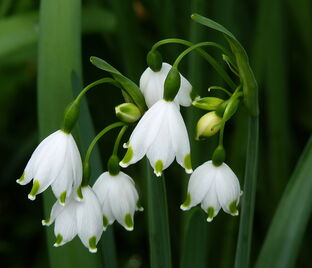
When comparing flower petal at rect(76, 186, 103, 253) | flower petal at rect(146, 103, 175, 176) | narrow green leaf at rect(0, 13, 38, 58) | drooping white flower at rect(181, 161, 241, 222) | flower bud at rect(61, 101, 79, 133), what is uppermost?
narrow green leaf at rect(0, 13, 38, 58)

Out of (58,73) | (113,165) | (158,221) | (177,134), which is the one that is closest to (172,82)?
(177,134)

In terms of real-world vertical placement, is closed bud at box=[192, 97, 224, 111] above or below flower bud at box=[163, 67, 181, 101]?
below

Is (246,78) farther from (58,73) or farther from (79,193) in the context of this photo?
(58,73)

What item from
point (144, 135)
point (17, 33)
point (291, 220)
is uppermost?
point (17, 33)

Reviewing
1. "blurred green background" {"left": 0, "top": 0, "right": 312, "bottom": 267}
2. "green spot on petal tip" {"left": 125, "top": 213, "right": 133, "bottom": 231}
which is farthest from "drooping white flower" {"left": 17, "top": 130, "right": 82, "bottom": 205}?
"blurred green background" {"left": 0, "top": 0, "right": 312, "bottom": 267}

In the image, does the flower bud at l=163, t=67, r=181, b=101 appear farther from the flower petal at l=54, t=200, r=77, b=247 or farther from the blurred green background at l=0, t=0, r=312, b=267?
the blurred green background at l=0, t=0, r=312, b=267

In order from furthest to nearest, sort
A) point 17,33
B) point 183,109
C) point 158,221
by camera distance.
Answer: point 183,109 → point 17,33 → point 158,221

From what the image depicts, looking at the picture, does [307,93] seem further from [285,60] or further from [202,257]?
[202,257]

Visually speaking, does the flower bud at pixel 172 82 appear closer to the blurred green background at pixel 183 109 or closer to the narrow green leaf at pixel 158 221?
the narrow green leaf at pixel 158 221

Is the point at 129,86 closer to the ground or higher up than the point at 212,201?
higher up
